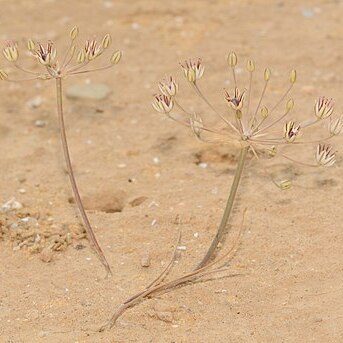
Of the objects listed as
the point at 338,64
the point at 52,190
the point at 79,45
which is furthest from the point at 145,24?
the point at 52,190

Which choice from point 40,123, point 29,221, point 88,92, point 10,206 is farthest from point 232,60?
point 88,92

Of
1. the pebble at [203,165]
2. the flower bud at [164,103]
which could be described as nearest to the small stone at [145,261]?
the flower bud at [164,103]

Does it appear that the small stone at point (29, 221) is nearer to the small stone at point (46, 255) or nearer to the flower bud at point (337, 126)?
the small stone at point (46, 255)

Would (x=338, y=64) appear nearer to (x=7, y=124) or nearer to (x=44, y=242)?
(x=7, y=124)

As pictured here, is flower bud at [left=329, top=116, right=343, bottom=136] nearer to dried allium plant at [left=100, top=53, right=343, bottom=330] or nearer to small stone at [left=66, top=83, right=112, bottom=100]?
dried allium plant at [left=100, top=53, right=343, bottom=330]

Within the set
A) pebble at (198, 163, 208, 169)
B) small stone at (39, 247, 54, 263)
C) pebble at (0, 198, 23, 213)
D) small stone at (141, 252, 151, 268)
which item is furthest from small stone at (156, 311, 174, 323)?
pebble at (198, 163, 208, 169)

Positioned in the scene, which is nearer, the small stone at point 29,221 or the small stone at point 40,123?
the small stone at point 29,221
